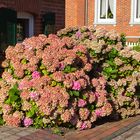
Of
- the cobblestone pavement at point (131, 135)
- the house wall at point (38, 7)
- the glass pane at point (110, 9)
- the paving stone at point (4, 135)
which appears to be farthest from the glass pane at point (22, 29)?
the glass pane at point (110, 9)

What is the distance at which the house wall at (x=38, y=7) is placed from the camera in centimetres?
1196

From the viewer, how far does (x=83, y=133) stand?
28.3ft

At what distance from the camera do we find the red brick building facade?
11781 millimetres

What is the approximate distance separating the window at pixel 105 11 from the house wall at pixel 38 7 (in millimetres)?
17018

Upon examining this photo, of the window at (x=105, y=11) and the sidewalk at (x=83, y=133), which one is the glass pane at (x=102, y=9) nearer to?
the window at (x=105, y=11)

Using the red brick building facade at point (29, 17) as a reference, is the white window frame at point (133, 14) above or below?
above

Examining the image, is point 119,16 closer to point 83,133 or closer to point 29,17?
point 29,17

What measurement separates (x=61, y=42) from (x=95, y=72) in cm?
107

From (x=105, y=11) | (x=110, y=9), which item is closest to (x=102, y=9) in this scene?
(x=105, y=11)

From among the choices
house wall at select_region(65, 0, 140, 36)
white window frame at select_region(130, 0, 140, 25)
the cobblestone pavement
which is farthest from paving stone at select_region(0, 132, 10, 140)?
white window frame at select_region(130, 0, 140, 25)

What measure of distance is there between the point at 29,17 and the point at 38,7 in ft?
1.25

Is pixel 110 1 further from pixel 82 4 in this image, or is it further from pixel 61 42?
pixel 61 42

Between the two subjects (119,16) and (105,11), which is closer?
(119,16)

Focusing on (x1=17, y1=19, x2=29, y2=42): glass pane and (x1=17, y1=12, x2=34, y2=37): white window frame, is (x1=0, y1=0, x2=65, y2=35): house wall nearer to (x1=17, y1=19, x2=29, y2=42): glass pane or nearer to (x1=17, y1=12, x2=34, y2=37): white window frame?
(x1=17, y1=12, x2=34, y2=37): white window frame
